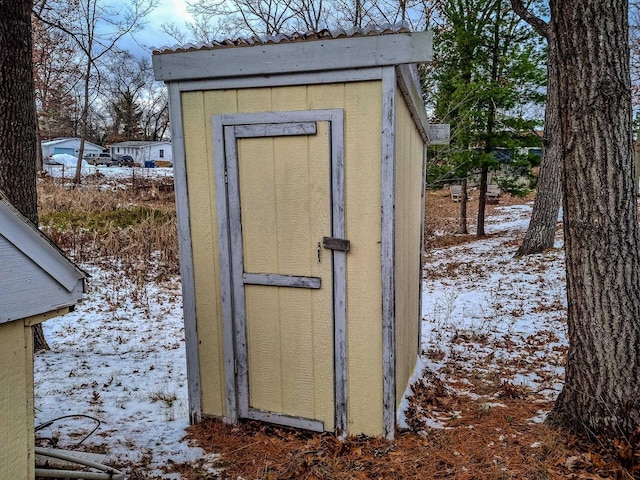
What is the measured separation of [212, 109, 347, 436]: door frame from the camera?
274 centimetres

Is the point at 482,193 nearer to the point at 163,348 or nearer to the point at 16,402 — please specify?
the point at 163,348

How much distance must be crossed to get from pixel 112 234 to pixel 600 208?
27.4 feet

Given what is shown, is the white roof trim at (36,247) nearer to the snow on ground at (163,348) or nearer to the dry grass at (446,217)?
the snow on ground at (163,348)

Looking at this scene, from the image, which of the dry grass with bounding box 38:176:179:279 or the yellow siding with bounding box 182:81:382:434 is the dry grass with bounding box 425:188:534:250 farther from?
the yellow siding with bounding box 182:81:382:434

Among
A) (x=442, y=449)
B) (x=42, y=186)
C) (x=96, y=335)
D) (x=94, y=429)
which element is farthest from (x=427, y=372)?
(x=42, y=186)

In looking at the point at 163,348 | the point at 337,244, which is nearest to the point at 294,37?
the point at 337,244

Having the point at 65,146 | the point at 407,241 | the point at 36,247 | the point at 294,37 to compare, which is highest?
the point at 65,146

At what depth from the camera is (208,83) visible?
289 cm

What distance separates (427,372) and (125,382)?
2.61 meters

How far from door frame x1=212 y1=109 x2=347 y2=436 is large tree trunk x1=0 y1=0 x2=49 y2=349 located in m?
2.31

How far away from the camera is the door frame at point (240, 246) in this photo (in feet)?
8.99

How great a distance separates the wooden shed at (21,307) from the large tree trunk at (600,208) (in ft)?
8.23

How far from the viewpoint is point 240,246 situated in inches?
118

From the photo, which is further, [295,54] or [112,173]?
[112,173]
